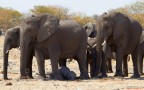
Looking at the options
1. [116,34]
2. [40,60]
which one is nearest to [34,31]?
[40,60]

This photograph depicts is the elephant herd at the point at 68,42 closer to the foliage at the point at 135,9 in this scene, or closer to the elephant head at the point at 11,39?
the elephant head at the point at 11,39

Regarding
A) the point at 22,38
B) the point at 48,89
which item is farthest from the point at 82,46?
the point at 48,89

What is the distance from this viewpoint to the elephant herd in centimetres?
1630

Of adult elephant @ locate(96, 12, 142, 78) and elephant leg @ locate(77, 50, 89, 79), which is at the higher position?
adult elephant @ locate(96, 12, 142, 78)

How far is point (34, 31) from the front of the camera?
16422 mm

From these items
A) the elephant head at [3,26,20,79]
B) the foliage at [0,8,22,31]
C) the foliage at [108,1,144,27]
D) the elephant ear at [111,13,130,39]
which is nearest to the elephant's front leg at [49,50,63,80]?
the elephant head at [3,26,20,79]

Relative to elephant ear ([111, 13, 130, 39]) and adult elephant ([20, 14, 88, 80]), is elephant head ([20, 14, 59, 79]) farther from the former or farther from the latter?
elephant ear ([111, 13, 130, 39])

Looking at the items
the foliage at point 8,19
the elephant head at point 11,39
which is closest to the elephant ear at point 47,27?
the elephant head at point 11,39

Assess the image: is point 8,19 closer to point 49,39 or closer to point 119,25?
point 119,25

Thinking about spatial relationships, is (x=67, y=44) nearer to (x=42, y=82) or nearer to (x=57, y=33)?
(x=57, y=33)

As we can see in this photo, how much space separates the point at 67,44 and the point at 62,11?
208ft

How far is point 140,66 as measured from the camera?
70.9 ft

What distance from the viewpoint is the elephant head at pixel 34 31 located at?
52.8 ft

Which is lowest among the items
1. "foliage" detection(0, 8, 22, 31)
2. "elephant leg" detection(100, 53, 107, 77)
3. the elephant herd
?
"elephant leg" detection(100, 53, 107, 77)
